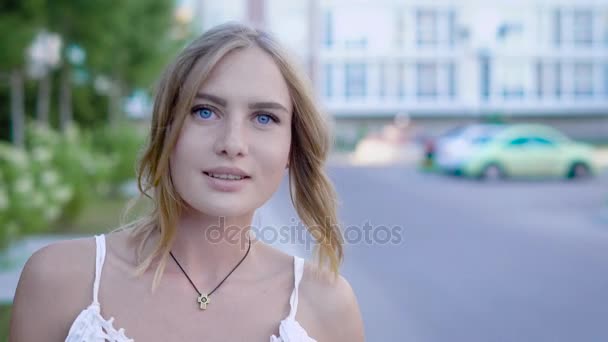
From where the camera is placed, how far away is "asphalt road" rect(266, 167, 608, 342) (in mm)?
6734

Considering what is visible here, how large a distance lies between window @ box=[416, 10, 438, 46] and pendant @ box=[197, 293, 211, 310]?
2098 inches

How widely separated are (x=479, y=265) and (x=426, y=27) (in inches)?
1818

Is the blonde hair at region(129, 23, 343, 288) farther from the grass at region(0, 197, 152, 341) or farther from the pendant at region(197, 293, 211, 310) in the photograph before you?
the grass at region(0, 197, 152, 341)

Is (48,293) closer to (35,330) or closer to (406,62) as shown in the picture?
(35,330)

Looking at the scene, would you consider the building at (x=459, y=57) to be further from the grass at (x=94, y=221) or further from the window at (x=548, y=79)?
the grass at (x=94, y=221)

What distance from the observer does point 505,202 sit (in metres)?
17.2

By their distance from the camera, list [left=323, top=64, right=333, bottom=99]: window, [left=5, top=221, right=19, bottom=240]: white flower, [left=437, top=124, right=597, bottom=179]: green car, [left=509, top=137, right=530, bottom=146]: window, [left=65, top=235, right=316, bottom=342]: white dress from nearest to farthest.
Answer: [left=65, top=235, right=316, bottom=342]: white dress < [left=5, top=221, right=19, bottom=240]: white flower < [left=437, top=124, right=597, bottom=179]: green car < [left=509, top=137, right=530, bottom=146]: window < [left=323, top=64, right=333, bottom=99]: window

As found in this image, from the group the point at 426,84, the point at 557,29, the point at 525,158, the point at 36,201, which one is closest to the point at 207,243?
the point at 36,201

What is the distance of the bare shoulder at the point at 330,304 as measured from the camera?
172 cm

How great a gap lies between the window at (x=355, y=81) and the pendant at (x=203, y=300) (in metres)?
52.1

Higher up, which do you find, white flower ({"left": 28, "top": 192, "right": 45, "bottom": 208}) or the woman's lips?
the woman's lips

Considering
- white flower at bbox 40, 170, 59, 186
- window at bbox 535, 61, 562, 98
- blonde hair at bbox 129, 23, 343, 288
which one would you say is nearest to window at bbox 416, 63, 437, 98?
window at bbox 535, 61, 562, 98

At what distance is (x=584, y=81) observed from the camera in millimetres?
55156

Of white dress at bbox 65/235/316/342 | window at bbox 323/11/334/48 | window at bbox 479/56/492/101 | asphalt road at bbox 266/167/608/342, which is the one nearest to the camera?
white dress at bbox 65/235/316/342
